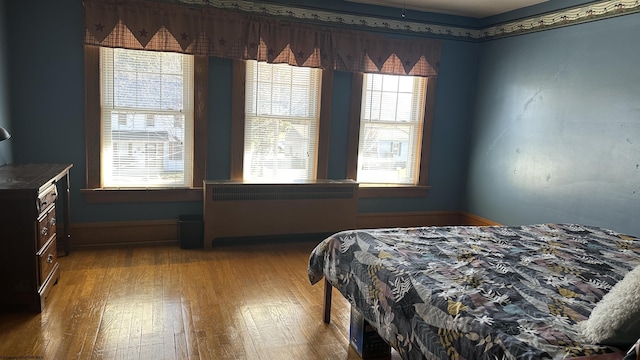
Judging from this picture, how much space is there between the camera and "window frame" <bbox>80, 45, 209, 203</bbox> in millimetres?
4012

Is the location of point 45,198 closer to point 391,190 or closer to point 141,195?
point 141,195

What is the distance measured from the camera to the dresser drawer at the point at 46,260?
2830 millimetres

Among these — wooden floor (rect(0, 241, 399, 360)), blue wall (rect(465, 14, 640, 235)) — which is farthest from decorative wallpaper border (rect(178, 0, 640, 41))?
wooden floor (rect(0, 241, 399, 360))

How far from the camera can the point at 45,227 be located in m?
2.96

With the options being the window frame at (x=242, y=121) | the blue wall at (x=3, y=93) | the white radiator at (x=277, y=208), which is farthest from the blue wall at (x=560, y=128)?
the blue wall at (x=3, y=93)

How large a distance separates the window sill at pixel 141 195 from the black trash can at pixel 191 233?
0.85ft

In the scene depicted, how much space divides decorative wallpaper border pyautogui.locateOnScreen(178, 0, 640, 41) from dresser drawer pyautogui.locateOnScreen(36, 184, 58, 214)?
2086 mm

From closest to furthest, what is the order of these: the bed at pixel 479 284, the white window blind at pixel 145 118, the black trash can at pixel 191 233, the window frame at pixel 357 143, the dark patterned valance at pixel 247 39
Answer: the bed at pixel 479 284
the dark patterned valance at pixel 247 39
the white window blind at pixel 145 118
the black trash can at pixel 191 233
the window frame at pixel 357 143

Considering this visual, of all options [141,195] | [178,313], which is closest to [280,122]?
[141,195]

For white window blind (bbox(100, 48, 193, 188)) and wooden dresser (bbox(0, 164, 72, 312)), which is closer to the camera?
wooden dresser (bbox(0, 164, 72, 312))

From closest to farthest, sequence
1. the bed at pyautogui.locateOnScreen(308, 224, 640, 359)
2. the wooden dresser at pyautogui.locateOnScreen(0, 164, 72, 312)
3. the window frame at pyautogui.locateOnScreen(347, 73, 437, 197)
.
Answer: the bed at pyautogui.locateOnScreen(308, 224, 640, 359)
the wooden dresser at pyautogui.locateOnScreen(0, 164, 72, 312)
the window frame at pyautogui.locateOnScreen(347, 73, 437, 197)

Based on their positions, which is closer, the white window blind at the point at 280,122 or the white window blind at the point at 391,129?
the white window blind at the point at 280,122

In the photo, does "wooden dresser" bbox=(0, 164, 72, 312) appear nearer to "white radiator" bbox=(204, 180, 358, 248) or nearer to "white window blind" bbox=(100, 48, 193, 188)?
"white window blind" bbox=(100, 48, 193, 188)

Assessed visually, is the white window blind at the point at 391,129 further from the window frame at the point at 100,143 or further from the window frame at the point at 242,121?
the window frame at the point at 100,143
